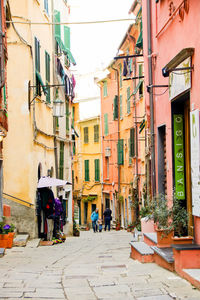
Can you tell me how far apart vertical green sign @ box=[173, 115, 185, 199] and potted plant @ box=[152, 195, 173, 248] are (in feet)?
1.91

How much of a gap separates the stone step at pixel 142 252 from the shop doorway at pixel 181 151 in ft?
3.70

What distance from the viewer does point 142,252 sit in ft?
34.1

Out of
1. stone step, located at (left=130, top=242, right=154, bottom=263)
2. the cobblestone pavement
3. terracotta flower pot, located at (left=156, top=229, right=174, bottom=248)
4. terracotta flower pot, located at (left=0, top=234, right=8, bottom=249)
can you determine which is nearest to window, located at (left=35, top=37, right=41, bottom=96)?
terracotta flower pot, located at (left=0, top=234, right=8, bottom=249)

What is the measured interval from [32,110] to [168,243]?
1022 centimetres

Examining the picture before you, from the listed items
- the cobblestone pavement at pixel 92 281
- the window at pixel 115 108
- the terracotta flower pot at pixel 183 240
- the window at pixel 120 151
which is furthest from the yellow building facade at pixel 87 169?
the terracotta flower pot at pixel 183 240

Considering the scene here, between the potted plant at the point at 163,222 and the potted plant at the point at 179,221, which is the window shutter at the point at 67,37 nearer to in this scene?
the potted plant at the point at 163,222

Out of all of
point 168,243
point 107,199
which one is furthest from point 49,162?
point 107,199

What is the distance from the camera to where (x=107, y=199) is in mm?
41500

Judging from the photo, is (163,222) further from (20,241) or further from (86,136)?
(86,136)

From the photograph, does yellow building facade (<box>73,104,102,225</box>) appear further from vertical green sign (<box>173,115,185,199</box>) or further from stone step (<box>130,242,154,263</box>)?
vertical green sign (<box>173,115,185,199</box>)

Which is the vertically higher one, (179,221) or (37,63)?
(37,63)

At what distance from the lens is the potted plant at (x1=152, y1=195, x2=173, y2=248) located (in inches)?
377

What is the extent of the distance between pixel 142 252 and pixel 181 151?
211 centimetres

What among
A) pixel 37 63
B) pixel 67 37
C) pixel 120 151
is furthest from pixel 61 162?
pixel 120 151
